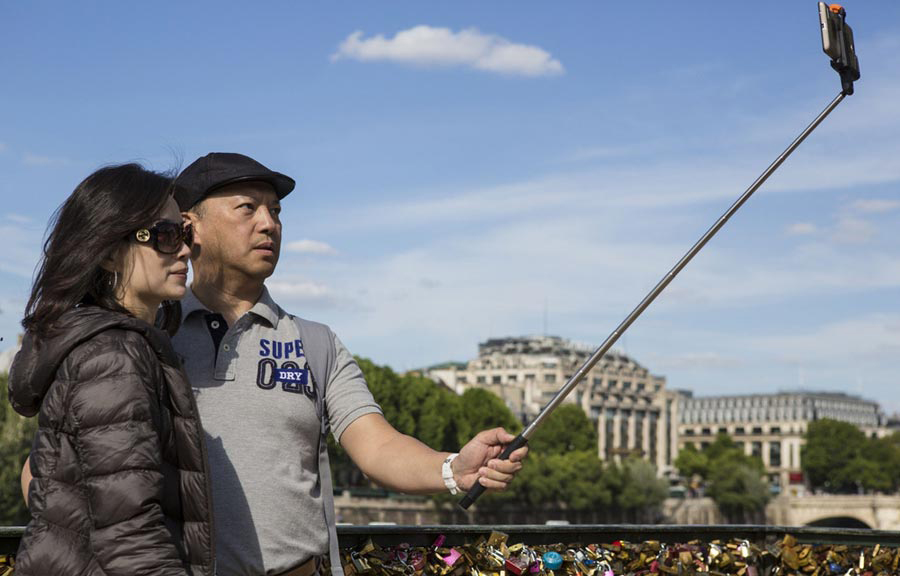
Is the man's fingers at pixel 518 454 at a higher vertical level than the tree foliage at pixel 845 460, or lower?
lower

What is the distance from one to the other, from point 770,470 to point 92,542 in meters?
148

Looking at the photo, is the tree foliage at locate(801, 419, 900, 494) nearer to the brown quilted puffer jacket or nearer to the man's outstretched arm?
the man's outstretched arm

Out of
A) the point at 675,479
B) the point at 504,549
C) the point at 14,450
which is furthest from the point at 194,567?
the point at 675,479

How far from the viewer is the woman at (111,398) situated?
9.26 feet

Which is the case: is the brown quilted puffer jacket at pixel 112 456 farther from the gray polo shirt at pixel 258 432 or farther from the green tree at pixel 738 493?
the green tree at pixel 738 493

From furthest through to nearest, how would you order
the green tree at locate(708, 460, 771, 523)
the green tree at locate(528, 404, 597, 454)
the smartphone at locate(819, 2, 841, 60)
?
the green tree at locate(708, 460, 771, 523) → the green tree at locate(528, 404, 597, 454) → the smartphone at locate(819, 2, 841, 60)

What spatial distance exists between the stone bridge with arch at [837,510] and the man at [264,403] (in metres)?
92.5

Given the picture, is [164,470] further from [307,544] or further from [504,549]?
[504,549]

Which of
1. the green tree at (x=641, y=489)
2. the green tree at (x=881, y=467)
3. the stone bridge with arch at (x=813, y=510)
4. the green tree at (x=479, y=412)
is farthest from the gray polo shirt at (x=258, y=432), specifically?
the green tree at (x=881, y=467)

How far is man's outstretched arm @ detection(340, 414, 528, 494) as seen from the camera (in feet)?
11.9

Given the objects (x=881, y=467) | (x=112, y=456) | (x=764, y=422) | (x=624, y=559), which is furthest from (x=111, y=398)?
(x=764, y=422)

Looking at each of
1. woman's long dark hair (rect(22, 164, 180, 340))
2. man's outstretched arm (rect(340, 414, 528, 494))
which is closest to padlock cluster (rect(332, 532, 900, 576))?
man's outstretched arm (rect(340, 414, 528, 494))

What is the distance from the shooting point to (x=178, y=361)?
3113 millimetres

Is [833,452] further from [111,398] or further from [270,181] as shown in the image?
[111,398]
